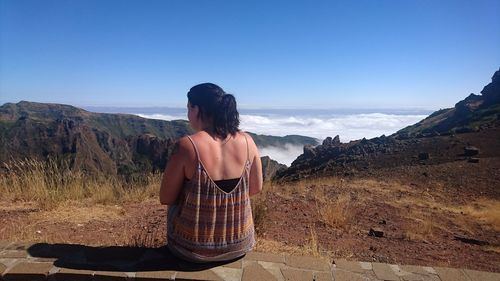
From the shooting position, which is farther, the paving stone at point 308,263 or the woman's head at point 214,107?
the paving stone at point 308,263

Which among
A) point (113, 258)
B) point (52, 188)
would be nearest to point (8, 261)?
point (113, 258)

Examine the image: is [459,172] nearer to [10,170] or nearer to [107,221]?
[107,221]

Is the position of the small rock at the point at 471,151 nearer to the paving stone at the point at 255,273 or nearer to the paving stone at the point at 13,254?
the paving stone at the point at 255,273

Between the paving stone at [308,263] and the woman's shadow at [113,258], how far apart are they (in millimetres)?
511

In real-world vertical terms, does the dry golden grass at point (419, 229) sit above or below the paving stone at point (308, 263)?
below

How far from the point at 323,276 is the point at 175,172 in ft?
4.42

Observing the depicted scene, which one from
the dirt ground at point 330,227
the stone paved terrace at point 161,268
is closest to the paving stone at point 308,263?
the stone paved terrace at point 161,268

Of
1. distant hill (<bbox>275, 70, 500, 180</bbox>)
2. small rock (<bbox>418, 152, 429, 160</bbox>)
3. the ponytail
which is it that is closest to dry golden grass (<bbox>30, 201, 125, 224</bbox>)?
the ponytail

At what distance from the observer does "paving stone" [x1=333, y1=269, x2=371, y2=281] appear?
3.05 m

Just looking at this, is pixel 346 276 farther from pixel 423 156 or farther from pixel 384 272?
pixel 423 156

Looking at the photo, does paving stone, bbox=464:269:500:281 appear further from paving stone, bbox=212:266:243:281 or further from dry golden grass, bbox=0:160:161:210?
dry golden grass, bbox=0:160:161:210

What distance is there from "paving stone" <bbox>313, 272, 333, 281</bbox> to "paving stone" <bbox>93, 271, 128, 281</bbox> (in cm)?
138

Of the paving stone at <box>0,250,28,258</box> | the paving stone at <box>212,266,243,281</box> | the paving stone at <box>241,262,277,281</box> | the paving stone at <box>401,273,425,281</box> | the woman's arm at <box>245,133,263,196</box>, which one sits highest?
the woman's arm at <box>245,133,263,196</box>

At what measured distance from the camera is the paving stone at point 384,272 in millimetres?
3124
